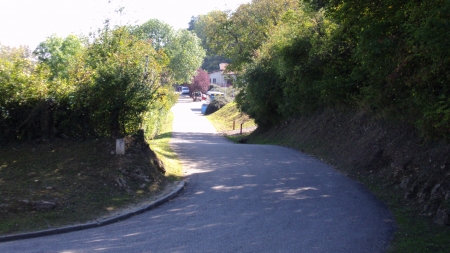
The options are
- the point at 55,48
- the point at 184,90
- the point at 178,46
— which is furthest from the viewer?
the point at 184,90

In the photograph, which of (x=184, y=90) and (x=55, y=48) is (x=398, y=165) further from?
(x=184, y=90)

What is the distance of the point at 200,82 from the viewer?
297 ft

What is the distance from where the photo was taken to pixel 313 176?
14.1 meters

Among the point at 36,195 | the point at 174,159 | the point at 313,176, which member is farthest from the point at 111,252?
the point at 174,159

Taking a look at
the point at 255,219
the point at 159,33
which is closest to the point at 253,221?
the point at 255,219

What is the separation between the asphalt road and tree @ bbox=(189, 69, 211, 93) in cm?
7556

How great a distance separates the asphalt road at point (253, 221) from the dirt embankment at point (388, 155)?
0.76 metres

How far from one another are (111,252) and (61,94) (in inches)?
282

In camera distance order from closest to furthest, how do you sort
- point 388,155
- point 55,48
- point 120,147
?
point 120,147 < point 388,155 < point 55,48

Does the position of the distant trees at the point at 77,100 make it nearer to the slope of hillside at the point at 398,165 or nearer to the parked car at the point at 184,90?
the slope of hillside at the point at 398,165

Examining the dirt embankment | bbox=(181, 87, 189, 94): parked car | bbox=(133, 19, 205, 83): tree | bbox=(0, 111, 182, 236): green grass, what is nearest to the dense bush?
bbox=(0, 111, 182, 236): green grass

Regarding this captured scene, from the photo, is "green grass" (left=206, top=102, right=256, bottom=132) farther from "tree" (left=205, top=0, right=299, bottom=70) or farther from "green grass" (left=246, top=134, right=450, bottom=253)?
"green grass" (left=246, top=134, right=450, bottom=253)

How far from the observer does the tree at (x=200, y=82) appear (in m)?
89.5

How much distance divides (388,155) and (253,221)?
18.6ft
